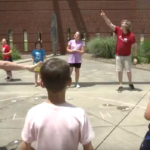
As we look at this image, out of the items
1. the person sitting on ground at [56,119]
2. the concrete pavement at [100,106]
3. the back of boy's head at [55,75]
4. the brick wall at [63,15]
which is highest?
the brick wall at [63,15]

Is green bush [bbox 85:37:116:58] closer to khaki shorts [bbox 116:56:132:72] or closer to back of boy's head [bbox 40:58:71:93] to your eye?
khaki shorts [bbox 116:56:132:72]

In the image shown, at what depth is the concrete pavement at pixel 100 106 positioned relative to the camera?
4016 millimetres

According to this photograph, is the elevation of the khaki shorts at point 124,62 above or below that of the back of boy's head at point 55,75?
below

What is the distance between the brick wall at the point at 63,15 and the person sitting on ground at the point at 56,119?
15092mm

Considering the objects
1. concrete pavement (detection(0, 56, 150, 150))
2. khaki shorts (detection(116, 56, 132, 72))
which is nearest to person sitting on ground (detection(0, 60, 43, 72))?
concrete pavement (detection(0, 56, 150, 150))

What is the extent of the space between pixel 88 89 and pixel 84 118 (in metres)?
5.47

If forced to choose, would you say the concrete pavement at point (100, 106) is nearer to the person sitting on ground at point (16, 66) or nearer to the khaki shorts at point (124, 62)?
the khaki shorts at point (124, 62)

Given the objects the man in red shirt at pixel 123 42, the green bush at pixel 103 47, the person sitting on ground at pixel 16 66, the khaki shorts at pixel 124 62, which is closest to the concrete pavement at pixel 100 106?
the khaki shorts at pixel 124 62

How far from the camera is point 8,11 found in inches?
651

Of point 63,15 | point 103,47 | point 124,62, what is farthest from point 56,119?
point 63,15

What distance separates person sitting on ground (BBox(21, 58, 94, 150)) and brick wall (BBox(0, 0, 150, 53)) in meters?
15.1

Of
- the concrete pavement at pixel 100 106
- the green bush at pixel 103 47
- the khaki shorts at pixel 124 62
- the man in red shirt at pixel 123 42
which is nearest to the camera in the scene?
the concrete pavement at pixel 100 106

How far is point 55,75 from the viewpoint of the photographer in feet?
5.82

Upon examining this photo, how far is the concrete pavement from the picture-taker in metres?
4.02
